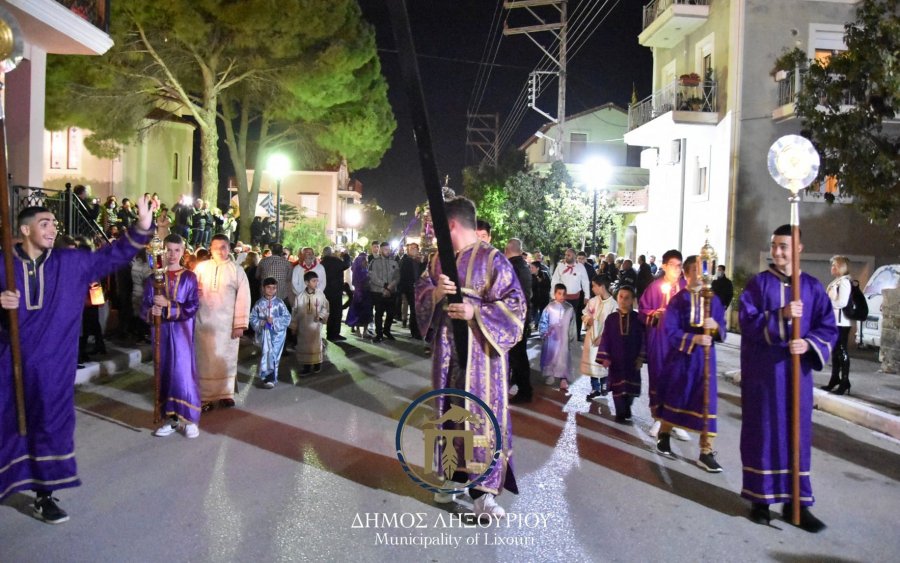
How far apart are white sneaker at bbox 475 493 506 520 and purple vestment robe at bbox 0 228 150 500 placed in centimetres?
277

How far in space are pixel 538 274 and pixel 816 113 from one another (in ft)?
19.9

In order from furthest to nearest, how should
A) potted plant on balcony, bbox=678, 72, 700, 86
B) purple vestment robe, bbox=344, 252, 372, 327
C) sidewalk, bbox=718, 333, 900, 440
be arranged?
potted plant on balcony, bbox=678, 72, 700, 86 → purple vestment robe, bbox=344, 252, 372, 327 → sidewalk, bbox=718, 333, 900, 440

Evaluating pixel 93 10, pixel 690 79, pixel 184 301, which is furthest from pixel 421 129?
pixel 690 79

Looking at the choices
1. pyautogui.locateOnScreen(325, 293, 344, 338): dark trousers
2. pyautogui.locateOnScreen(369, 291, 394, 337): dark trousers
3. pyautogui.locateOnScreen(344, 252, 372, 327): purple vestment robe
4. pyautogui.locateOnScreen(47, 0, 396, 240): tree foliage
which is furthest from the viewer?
pyautogui.locateOnScreen(47, 0, 396, 240): tree foliage

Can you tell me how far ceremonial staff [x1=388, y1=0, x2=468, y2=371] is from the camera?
3949 millimetres

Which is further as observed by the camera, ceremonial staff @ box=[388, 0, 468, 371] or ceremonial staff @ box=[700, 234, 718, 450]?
ceremonial staff @ box=[700, 234, 718, 450]

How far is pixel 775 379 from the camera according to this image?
5.62 metres

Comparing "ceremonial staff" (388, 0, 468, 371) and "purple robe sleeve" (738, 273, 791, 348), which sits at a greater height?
"ceremonial staff" (388, 0, 468, 371)

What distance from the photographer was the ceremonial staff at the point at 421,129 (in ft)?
13.0

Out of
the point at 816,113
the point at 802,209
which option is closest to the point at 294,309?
the point at 816,113

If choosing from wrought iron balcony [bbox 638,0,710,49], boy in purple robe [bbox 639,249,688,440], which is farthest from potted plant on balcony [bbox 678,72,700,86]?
boy in purple robe [bbox 639,249,688,440]

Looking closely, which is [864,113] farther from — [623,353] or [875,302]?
[623,353]

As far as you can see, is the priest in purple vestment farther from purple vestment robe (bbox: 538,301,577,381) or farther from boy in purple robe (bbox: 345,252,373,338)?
boy in purple robe (bbox: 345,252,373,338)

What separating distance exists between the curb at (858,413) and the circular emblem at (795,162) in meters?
4.23
